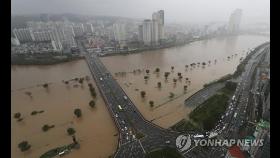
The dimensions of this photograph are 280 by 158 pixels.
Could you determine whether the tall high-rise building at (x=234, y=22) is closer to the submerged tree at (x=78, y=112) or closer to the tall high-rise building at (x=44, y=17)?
the submerged tree at (x=78, y=112)

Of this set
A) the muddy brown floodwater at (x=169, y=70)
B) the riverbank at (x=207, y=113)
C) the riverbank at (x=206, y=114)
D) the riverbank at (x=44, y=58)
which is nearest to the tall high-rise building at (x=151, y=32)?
the muddy brown floodwater at (x=169, y=70)

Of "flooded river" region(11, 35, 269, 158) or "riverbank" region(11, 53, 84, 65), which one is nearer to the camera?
"flooded river" region(11, 35, 269, 158)

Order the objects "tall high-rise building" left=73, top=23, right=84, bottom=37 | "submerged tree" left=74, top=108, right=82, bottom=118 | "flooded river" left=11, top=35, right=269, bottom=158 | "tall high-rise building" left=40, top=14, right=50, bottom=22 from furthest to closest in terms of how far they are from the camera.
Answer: "tall high-rise building" left=40, top=14, right=50, bottom=22
"tall high-rise building" left=73, top=23, right=84, bottom=37
"submerged tree" left=74, top=108, right=82, bottom=118
"flooded river" left=11, top=35, right=269, bottom=158

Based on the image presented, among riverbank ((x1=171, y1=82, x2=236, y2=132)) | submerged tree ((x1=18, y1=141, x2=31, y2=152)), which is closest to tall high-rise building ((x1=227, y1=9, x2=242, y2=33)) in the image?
riverbank ((x1=171, y1=82, x2=236, y2=132))

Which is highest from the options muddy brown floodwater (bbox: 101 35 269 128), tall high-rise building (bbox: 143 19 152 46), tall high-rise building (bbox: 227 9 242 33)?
tall high-rise building (bbox: 227 9 242 33)

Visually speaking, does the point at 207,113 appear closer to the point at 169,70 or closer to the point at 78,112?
the point at 78,112

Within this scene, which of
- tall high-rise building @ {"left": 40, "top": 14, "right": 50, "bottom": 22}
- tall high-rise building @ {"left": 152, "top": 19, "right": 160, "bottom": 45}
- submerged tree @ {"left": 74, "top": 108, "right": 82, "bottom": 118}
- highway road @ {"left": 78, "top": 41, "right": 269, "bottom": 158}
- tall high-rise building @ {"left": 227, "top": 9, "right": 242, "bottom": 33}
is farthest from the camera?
tall high-rise building @ {"left": 40, "top": 14, "right": 50, "bottom": 22}

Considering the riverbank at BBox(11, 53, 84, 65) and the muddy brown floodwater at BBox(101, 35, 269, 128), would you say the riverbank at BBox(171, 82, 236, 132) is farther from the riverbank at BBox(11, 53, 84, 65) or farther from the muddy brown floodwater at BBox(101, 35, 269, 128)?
the riverbank at BBox(11, 53, 84, 65)
